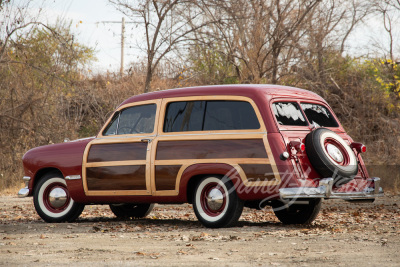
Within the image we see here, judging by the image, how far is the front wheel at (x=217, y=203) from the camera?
857 centimetres

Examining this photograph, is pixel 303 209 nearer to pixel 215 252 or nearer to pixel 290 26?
pixel 215 252

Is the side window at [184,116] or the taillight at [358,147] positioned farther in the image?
the taillight at [358,147]

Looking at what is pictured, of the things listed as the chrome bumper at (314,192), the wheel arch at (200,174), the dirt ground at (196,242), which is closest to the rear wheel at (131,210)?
the dirt ground at (196,242)

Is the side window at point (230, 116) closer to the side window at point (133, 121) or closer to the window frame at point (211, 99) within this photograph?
the window frame at point (211, 99)

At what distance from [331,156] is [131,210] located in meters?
4.02

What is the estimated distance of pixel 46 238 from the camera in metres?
7.99

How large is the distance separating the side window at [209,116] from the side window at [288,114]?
351 millimetres

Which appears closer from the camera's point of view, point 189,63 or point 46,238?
point 46,238

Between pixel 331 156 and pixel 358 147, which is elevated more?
pixel 358 147

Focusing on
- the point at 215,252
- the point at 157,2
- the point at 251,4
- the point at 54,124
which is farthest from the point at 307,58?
the point at 215,252

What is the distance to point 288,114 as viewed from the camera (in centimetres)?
889

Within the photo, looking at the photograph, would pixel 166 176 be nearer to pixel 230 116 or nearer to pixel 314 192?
pixel 230 116

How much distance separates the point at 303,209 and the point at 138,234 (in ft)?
9.19

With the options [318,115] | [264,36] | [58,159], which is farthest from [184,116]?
[264,36]
